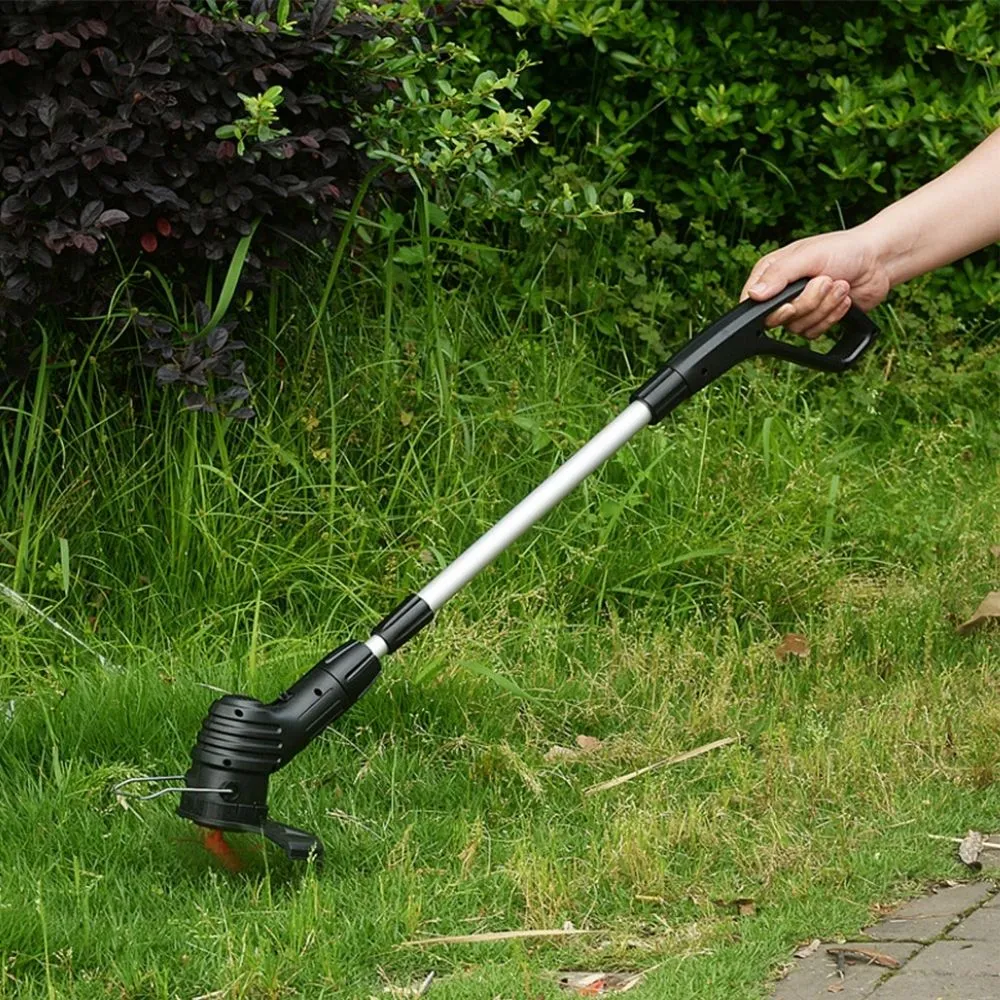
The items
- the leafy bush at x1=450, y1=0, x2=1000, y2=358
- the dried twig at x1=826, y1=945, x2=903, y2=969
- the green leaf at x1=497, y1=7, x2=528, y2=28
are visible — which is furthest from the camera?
the leafy bush at x1=450, y1=0, x2=1000, y2=358

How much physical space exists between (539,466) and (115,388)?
1154 mm

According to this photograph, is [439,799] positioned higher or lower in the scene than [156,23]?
lower

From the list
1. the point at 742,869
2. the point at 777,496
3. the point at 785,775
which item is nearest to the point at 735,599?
the point at 777,496

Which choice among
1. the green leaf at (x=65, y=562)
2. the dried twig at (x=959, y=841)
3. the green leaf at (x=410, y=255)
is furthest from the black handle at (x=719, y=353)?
the green leaf at (x=410, y=255)

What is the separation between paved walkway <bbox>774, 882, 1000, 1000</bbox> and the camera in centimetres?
284

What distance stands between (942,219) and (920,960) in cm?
162

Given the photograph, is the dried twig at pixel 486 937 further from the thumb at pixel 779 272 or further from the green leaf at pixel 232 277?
the green leaf at pixel 232 277

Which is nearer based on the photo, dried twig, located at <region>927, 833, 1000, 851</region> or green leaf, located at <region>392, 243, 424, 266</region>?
dried twig, located at <region>927, 833, 1000, 851</region>

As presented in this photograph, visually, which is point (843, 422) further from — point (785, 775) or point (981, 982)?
point (981, 982)

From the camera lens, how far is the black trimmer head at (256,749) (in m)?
3.17

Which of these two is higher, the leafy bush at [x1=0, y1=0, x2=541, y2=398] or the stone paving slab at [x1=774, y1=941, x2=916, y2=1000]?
the leafy bush at [x1=0, y1=0, x2=541, y2=398]

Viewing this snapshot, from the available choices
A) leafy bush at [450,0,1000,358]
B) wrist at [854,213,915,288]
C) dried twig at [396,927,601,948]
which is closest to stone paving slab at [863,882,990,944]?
dried twig at [396,927,601,948]

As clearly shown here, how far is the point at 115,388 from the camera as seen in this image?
4.72 meters

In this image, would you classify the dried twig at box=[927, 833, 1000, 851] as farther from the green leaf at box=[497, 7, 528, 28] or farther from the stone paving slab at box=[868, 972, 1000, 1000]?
the green leaf at box=[497, 7, 528, 28]
